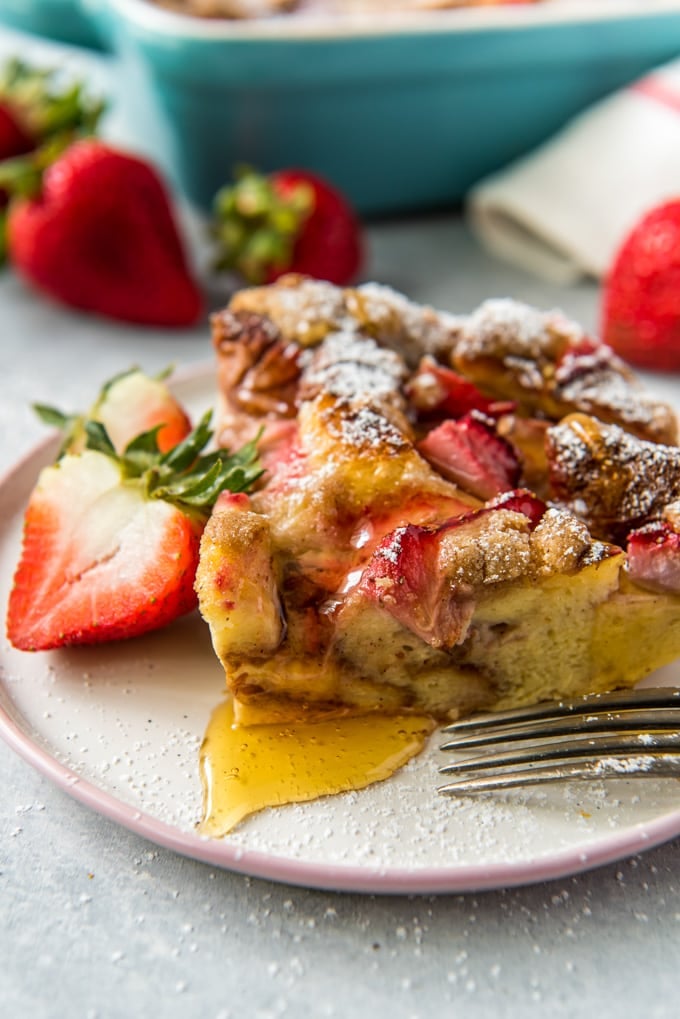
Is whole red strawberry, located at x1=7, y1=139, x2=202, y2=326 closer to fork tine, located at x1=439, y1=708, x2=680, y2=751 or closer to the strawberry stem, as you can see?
the strawberry stem

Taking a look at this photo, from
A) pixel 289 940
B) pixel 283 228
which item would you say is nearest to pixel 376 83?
pixel 283 228

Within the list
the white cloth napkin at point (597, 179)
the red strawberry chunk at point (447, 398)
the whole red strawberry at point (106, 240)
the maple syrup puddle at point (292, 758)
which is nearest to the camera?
the maple syrup puddle at point (292, 758)

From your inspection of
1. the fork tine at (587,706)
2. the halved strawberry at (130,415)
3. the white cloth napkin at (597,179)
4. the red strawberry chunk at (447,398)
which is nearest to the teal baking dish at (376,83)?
the white cloth napkin at (597,179)

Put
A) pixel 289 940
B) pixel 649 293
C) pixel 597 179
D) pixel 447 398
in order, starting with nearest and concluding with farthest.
A: pixel 289 940 < pixel 447 398 < pixel 649 293 < pixel 597 179

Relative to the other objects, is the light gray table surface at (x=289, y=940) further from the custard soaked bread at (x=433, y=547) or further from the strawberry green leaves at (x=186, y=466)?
the strawberry green leaves at (x=186, y=466)

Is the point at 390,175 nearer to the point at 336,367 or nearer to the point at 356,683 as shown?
the point at 336,367

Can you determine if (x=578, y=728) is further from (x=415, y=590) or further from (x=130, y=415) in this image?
(x=130, y=415)

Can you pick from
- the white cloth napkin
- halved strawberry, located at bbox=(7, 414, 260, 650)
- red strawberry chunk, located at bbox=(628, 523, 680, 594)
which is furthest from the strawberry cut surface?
the white cloth napkin
